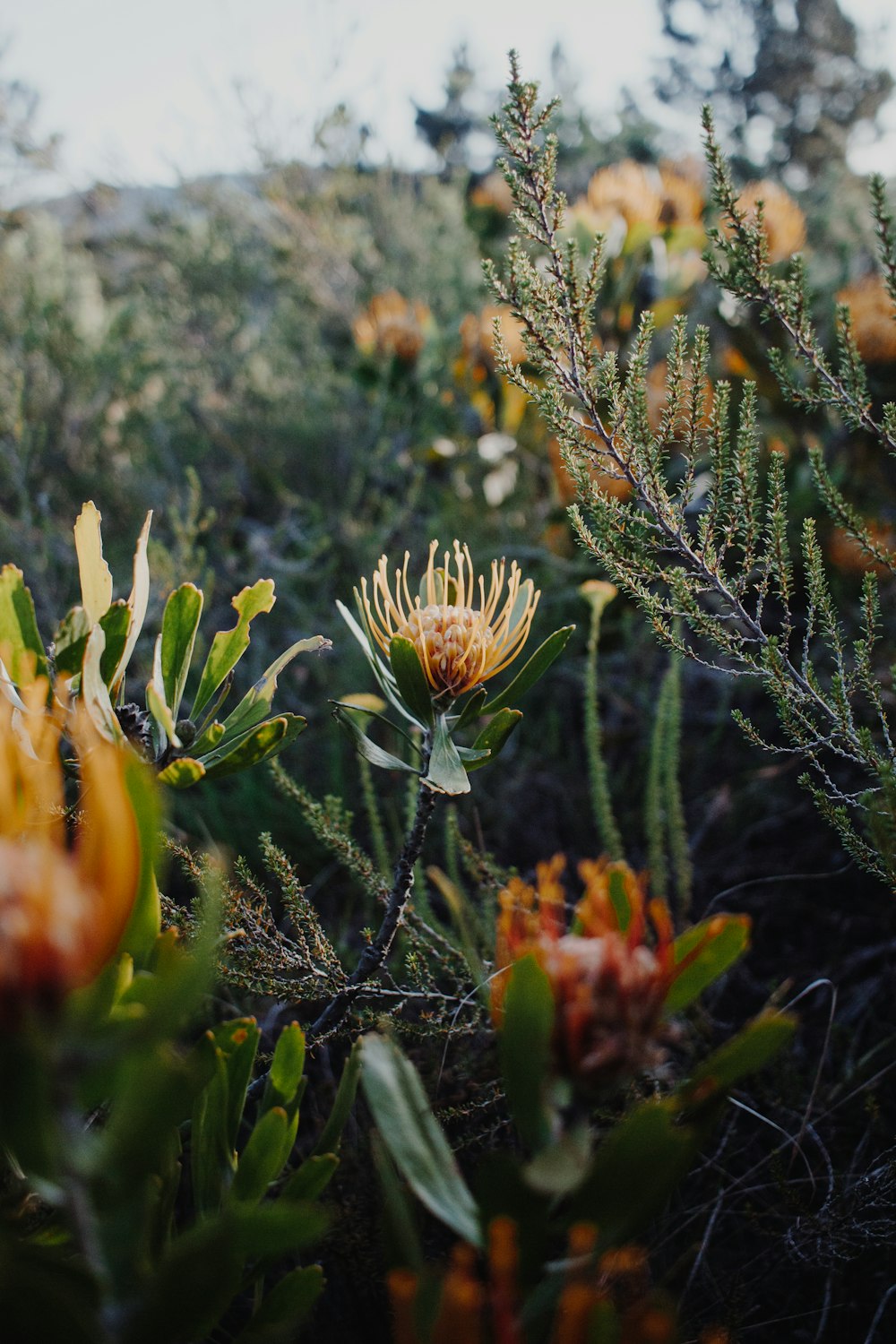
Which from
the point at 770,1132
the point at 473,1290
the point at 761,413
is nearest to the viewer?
the point at 473,1290

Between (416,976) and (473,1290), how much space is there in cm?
54

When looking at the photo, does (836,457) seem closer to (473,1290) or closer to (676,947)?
(676,947)

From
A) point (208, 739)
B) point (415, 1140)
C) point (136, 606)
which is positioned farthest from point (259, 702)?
point (415, 1140)

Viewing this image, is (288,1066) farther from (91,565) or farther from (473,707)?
(91,565)

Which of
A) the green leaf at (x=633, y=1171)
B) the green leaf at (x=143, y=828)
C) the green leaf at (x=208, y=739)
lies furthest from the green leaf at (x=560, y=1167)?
the green leaf at (x=208, y=739)

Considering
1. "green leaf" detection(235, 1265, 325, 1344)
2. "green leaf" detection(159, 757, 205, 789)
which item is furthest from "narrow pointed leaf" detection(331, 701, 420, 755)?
"green leaf" detection(235, 1265, 325, 1344)

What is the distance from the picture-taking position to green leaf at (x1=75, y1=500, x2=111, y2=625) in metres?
0.86

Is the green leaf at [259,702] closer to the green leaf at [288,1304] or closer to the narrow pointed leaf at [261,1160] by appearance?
the narrow pointed leaf at [261,1160]

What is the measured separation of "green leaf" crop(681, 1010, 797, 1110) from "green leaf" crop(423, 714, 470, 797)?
1.16 ft

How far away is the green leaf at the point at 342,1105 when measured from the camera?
79cm

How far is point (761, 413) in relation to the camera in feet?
10.7

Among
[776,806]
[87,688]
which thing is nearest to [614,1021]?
Result: [87,688]

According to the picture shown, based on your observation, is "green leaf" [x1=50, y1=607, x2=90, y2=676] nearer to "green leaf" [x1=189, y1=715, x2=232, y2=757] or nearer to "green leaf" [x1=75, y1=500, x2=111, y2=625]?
"green leaf" [x1=75, y1=500, x2=111, y2=625]

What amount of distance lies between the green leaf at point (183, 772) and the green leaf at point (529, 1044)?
0.41 m
